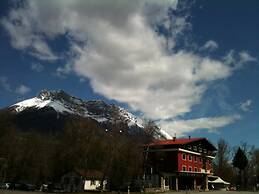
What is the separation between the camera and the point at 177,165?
8575cm

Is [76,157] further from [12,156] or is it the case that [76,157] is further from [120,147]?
[12,156]

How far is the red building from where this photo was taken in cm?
8220

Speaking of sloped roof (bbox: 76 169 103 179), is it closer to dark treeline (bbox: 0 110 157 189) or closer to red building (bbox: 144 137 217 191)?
dark treeline (bbox: 0 110 157 189)

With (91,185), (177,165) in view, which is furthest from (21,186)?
(177,165)

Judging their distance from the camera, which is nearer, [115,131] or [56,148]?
[115,131]

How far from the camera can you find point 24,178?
94.0 meters

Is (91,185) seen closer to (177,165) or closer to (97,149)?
(97,149)

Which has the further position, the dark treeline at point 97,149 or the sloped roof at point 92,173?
the sloped roof at point 92,173

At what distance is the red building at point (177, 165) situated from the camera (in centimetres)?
8220

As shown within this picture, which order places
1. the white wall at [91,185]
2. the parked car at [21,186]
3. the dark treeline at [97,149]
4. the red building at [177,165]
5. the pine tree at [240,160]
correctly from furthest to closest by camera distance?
the pine tree at [240,160] < the parked car at [21,186] < the red building at [177,165] < the white wall at [91,185] < the dark treeline at [97,149]

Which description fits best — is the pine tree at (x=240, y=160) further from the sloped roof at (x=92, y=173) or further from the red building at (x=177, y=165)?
the sloped roof at (x=92, y=173)

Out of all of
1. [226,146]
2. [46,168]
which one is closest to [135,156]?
[46,168]

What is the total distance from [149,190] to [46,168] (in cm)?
2840

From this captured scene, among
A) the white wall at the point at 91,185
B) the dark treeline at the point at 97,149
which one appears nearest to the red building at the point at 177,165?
the dark treeline at the point at 97,149
